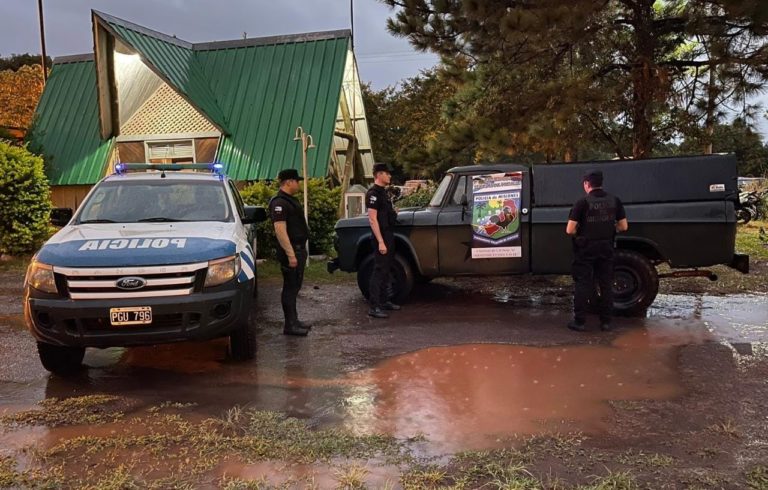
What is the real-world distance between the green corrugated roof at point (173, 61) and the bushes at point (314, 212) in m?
4.91

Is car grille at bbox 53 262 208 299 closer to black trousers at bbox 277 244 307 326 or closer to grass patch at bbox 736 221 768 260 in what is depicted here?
black trousers at bbox 277 244 307 326

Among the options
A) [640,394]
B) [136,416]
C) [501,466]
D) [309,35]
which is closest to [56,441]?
[136,416]

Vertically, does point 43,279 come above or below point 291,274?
above

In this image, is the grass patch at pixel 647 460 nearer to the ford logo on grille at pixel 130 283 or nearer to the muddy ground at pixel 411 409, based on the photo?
the muddy ground at pixel 411 409

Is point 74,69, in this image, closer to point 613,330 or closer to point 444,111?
point 444,111

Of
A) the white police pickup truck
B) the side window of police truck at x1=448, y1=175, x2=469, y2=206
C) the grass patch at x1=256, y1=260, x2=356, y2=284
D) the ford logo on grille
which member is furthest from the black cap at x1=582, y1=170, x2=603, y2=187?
the grass patch at x1=256, y1=260, x2=356, y2=284

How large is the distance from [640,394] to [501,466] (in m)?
1.76

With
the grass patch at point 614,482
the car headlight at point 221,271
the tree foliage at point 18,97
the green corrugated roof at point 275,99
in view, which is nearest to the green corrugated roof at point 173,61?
the green corrugated roof at point 275,99

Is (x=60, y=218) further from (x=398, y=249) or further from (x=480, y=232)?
(x=480, y=232)

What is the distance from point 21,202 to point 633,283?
37.3 feet

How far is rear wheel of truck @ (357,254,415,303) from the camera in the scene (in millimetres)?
7867

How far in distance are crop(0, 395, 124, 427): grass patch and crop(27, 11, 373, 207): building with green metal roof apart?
400 inches

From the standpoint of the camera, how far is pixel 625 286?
7121 millimetres

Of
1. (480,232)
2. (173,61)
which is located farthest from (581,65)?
(173,61)
